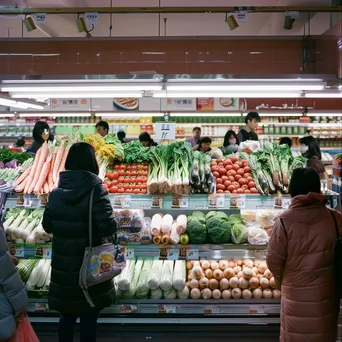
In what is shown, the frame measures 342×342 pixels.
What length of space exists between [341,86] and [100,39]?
491cm

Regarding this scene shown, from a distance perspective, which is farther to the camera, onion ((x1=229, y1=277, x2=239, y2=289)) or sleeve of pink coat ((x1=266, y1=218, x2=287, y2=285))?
onion ((x1=229, y1=277, x2=239, y2=289))

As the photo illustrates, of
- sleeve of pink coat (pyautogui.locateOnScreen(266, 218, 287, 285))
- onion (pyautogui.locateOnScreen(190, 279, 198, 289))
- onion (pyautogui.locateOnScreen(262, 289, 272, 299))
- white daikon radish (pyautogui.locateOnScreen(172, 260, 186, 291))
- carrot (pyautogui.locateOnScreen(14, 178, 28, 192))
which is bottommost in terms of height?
onion (pyautogui.locateOnScreen(262, 289, 272, 299))

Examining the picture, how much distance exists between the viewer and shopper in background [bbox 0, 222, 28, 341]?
297 cm

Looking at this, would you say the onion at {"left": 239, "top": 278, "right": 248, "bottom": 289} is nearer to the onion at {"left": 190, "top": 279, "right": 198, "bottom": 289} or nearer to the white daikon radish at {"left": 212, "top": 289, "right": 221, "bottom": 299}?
the white daikon radish at {"left": 212, "top": 289, "right": 221, "bottom": 299}

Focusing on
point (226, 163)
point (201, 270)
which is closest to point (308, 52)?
point (226, 163)

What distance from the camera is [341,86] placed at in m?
6.14

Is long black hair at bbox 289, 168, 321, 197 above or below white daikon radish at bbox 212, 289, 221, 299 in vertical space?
above

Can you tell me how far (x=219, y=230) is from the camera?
3953 millimetres

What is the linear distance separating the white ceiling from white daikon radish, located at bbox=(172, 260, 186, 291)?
649 centimetres

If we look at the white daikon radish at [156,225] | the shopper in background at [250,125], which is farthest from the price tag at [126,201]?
the shopper in background at [250,125]

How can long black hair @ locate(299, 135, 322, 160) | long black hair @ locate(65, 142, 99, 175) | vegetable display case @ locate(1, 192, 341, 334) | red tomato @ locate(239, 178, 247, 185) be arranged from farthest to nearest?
1. long black hair @ locate(299, 135, 322, 160)
2. red tomato @ locate(239, 178, 247, 185)
3. vegetable display case @ locate(1, 192, 341, 334)
4. long black hair @ locate(65, 142, 99, 175)

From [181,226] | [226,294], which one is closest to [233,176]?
[181,226]

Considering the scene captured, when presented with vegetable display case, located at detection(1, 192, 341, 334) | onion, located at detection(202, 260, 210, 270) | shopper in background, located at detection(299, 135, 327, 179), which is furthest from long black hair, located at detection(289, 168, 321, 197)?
shopper in background, located at detection(299, 135, 327, 179)

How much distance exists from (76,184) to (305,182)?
1601mm
